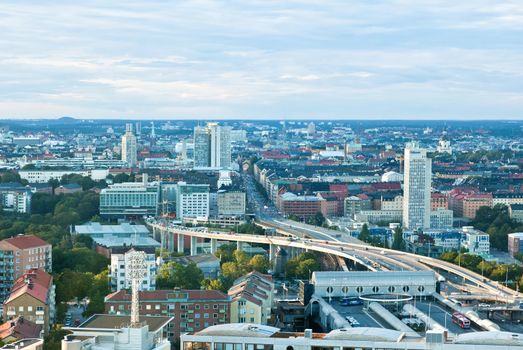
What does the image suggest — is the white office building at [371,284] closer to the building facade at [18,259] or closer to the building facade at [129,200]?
the building facade at [18,259]

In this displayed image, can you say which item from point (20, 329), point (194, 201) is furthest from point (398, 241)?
point (20, 329)

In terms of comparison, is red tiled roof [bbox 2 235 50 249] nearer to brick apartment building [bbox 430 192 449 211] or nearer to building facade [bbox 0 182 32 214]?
building facade [bbox 0 182 32 214]

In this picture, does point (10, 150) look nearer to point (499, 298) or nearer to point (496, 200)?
point (496, 200)

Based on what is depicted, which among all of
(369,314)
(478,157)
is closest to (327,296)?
(369,314)

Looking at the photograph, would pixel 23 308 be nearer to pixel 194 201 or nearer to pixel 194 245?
pixel 194 245

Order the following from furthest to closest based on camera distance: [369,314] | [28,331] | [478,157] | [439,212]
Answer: [478,157] → [439,212] → [369,314] → [28,331]

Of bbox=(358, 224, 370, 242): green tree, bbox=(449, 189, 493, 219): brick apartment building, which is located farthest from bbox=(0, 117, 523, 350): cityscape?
bbox=(358, 224, 370, 242): green tree

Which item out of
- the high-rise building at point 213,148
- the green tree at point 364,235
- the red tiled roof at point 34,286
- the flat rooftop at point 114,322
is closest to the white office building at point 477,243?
the green tree at point 364,235
